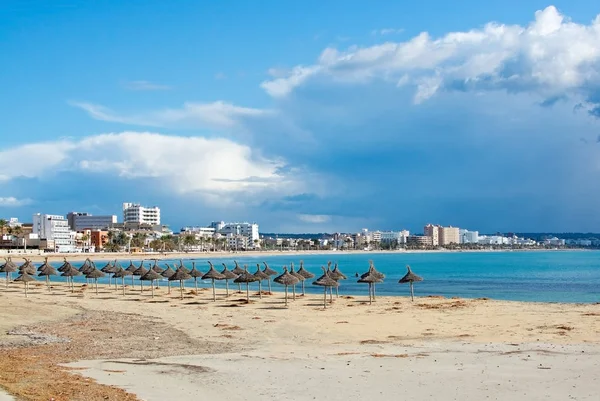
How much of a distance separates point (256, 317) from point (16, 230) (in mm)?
142604

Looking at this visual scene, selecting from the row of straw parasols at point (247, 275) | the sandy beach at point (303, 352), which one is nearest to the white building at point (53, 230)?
the row of straw parasols at point (247, 275)

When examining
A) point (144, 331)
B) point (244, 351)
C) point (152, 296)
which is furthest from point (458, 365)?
point (152, 296)

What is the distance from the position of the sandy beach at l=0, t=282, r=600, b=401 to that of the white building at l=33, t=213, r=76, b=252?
150 meters

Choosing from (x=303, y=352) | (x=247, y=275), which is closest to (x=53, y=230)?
(x=247, y=275)

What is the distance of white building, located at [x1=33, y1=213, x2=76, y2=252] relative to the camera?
582 feet

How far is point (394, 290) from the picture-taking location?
2036 inches

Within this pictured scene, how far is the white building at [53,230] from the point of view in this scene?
582ft

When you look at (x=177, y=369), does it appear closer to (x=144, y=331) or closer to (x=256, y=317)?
(x=144, y=331)

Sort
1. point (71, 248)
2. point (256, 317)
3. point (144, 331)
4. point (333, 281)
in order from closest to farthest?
1. point (144, 331)
2. point (256, 317)
3. point (333, 281)
4. point (71, 248)

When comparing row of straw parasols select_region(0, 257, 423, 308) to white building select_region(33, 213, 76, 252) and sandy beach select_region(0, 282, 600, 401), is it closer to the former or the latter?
sandy beach select_region(0, 282, 600, 401)

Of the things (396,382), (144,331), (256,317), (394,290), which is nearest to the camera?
(396,382)

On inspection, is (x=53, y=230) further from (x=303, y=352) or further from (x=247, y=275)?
(x=303, y=352)

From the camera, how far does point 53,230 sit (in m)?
180

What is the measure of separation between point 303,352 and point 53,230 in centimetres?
17406
